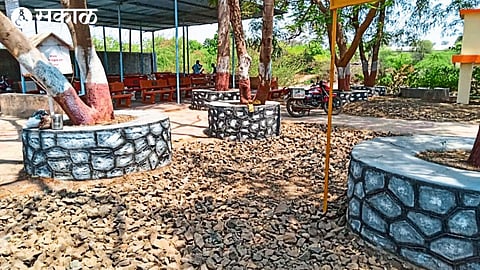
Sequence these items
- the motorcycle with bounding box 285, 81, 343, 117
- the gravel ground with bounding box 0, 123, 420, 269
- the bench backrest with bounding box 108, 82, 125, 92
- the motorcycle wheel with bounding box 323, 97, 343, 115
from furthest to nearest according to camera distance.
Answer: the bench backrest with bounding box 108, 82, 125, 92 < the motorcycle wheel with bounding box 323, 97, 343, 115 < the motorcycle with bounding box 285, 81, 343, 117 < the gravel ground with bounding box 0, 123, 420, 269

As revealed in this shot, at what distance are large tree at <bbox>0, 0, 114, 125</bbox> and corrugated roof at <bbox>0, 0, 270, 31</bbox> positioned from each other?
23.0 ft

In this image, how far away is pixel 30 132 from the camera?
3.79m

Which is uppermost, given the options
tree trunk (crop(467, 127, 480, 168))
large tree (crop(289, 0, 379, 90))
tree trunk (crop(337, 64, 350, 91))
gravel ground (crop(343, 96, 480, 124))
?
large tree (crop(289, 0, 379, 90))

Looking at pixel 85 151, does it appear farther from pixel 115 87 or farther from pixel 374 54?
pixel 374 54

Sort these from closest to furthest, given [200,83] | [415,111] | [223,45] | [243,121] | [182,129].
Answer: [243,121], [182,129], [415,111], [223,45], [200,83]

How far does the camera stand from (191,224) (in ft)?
9.61

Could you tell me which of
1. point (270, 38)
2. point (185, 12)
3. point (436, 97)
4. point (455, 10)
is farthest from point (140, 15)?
point (455, 10)

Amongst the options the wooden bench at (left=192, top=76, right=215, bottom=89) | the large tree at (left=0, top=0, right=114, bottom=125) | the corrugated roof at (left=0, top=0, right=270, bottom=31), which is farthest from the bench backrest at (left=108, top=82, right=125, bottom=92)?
the large tree at (left=0, top=0, right=114, bottom=125)

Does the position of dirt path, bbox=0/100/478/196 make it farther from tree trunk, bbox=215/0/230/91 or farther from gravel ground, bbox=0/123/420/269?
tree trunk, bbox=215/0/230/91

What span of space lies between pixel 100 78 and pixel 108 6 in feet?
27.9

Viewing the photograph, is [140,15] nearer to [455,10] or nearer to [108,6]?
[108,6]

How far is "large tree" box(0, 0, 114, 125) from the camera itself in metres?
3.68

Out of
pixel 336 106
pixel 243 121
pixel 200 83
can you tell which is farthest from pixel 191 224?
pixel 200 83

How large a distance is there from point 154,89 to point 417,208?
9.41m
